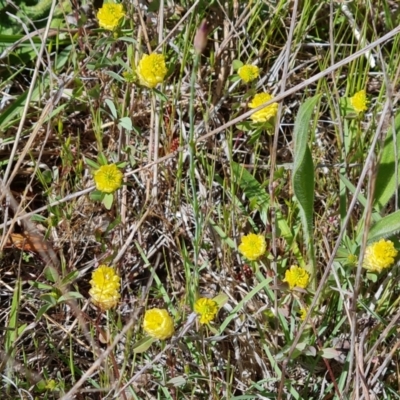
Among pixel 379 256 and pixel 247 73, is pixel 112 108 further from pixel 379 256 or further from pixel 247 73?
pixel 379 256

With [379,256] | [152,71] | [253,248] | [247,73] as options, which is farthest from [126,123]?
[379,256]

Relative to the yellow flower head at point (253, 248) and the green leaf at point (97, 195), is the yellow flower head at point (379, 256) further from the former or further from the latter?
the green leaf at point (97, 195)

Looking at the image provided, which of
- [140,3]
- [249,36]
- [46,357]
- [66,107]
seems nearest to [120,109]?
[66,107]

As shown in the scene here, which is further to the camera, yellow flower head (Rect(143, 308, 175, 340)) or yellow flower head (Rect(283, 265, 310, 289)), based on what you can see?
yellow flower head (Rect(283, 265, 310, 289))

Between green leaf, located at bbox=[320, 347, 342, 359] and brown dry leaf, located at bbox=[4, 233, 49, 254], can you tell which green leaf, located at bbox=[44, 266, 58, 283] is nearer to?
brown dry leaf, located at bbox=[4, 233, 49, 254]

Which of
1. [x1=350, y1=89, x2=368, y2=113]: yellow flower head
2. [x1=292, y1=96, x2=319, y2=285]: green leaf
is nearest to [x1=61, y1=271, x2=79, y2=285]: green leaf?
[x1=292, y1=96, x2=319, y2=285]: green leaf

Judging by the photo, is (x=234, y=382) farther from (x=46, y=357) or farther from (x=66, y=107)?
(x=66, y=107)

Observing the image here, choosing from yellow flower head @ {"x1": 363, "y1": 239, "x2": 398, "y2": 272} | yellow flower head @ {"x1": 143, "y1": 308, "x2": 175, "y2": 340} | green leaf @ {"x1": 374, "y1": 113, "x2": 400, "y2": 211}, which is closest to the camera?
yellow flower head @ {"x1": 143, "y1": 308, "x2": 175, "y2": 340}
